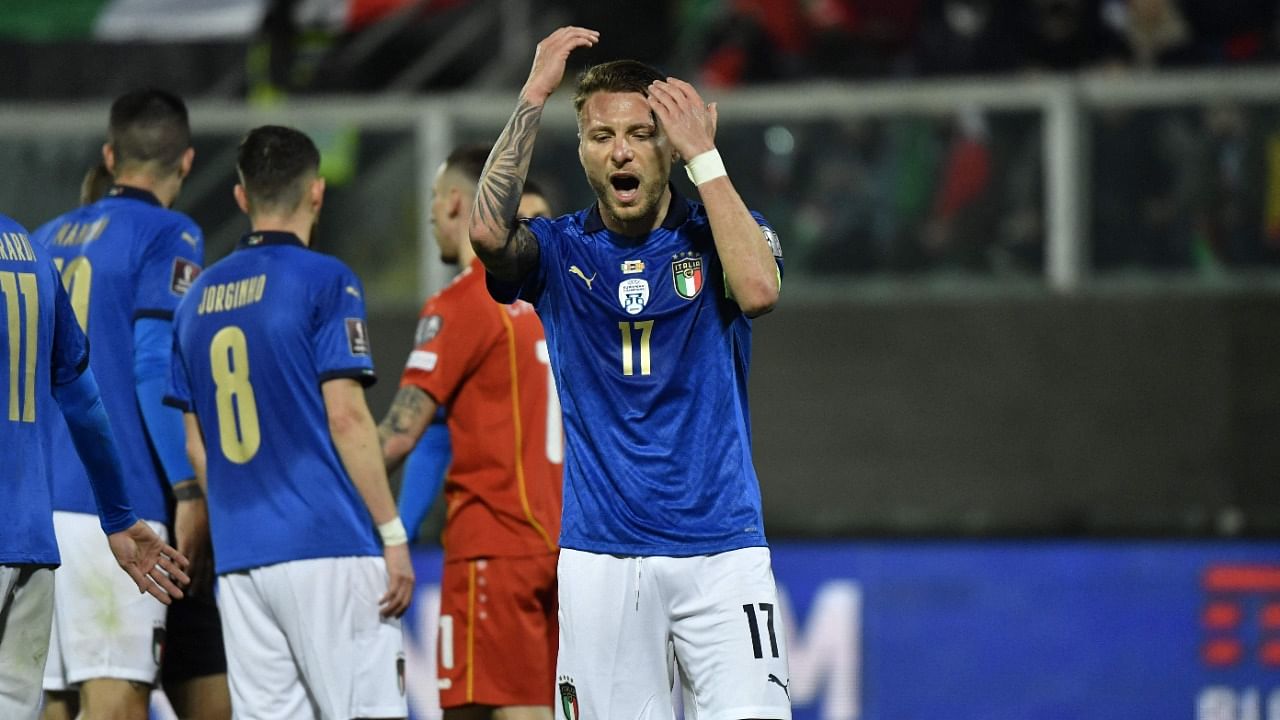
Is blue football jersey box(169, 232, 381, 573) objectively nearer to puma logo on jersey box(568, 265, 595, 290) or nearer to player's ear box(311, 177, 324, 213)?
player's ear box(311, 177, 324, 213)

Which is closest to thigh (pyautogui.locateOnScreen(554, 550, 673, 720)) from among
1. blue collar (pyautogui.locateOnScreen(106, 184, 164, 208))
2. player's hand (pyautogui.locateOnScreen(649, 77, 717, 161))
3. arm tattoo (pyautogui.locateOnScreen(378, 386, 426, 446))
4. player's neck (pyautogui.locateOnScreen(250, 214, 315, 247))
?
player's hand (pyautogui.locateOnScreen(649, 77, 717, 161))

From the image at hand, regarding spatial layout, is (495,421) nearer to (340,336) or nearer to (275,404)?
(340,336)

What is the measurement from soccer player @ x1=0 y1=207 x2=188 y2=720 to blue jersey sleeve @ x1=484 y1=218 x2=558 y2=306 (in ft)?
3.83

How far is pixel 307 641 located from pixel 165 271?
4.94 ft

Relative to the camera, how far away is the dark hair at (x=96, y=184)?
24.1 ft

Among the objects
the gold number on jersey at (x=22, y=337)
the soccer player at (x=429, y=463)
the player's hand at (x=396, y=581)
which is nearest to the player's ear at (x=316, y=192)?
the soccer player at (x=429, y=463)

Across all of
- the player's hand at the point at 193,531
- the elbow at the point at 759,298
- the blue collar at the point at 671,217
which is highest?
the blue collar at the point at 671,217

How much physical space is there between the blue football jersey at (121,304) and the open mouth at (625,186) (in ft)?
7.22

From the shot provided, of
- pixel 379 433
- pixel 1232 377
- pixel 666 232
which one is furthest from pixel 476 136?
pixel 666 232

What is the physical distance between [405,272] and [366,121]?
837mm

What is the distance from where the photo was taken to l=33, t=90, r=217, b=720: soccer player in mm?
6516

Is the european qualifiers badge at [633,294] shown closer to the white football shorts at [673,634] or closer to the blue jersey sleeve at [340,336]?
the white football shorts at [673,634]

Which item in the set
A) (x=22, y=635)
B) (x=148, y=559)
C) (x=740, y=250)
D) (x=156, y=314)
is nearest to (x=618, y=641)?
(x=740, y=250)

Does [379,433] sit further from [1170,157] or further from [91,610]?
[1170,157]
